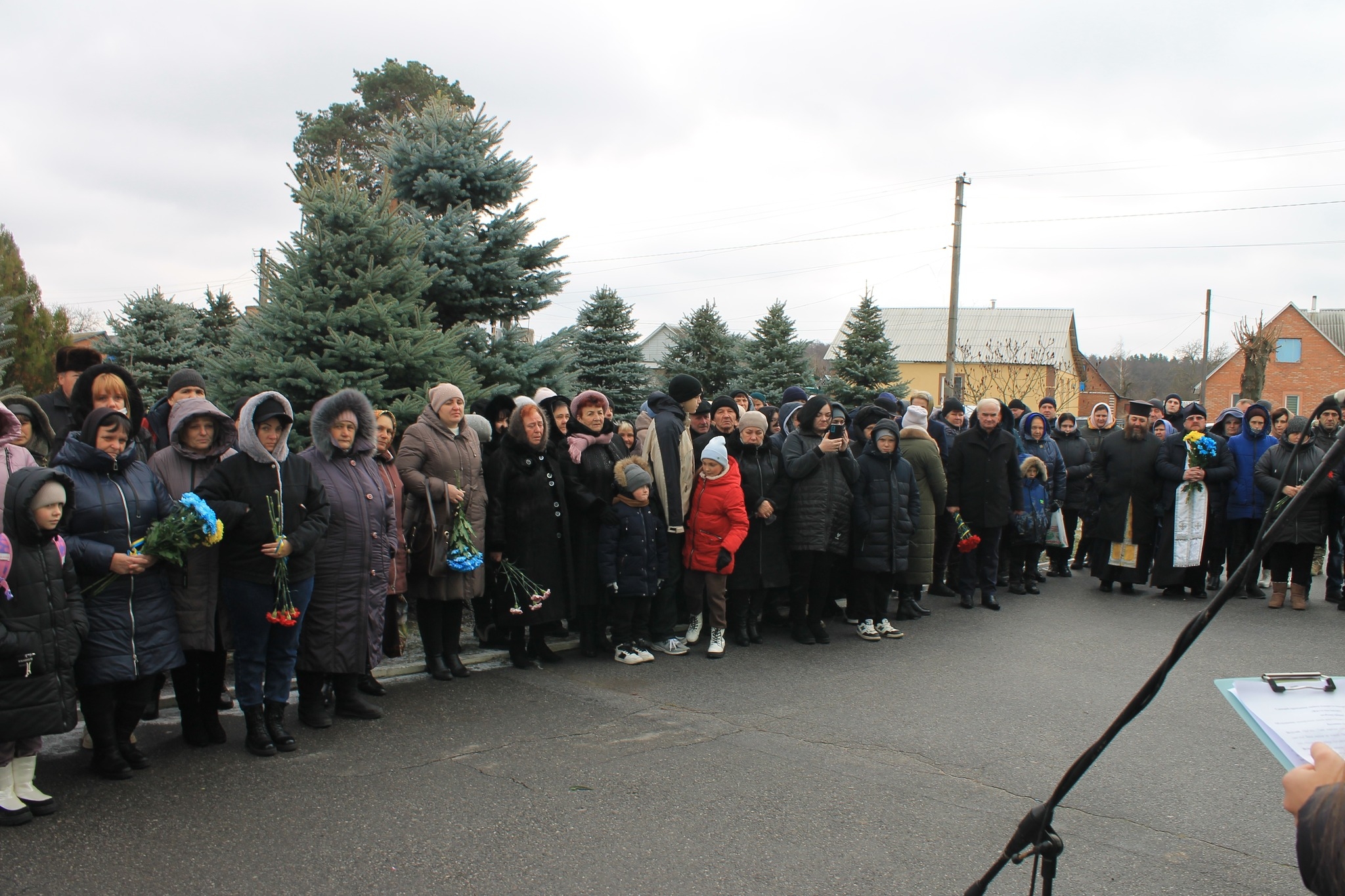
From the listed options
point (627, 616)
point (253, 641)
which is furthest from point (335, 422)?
point (627, 616)

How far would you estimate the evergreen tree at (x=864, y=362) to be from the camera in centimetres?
2238

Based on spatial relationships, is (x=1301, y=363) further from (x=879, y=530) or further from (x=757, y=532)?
(x=757, y=532)

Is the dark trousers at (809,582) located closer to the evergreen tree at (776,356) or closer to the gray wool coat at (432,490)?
the gray wool coat at (432,490)

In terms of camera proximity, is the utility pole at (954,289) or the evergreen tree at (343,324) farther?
the utility pole at (954,289)

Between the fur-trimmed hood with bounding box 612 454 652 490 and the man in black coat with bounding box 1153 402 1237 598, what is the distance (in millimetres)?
6695

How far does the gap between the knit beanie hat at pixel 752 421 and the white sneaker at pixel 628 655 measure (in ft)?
6.85

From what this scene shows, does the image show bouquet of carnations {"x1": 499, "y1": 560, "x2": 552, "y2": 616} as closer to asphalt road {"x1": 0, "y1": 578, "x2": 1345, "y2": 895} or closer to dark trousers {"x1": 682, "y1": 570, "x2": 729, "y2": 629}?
asphalt road {"x1": 0, "y1": 578, "x2": 1345, "y2": 895}

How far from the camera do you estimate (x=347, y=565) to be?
5.82 meters

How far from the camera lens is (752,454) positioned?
8133 mm

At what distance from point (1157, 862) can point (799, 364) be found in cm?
1794

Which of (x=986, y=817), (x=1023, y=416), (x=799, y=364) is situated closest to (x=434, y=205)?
(x=1023, y=416)

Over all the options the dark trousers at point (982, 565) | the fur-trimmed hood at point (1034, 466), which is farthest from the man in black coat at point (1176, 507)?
the dark trousers at point (982, 565)

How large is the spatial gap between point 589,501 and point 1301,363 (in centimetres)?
6537

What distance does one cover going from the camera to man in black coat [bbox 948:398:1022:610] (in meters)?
9.97
